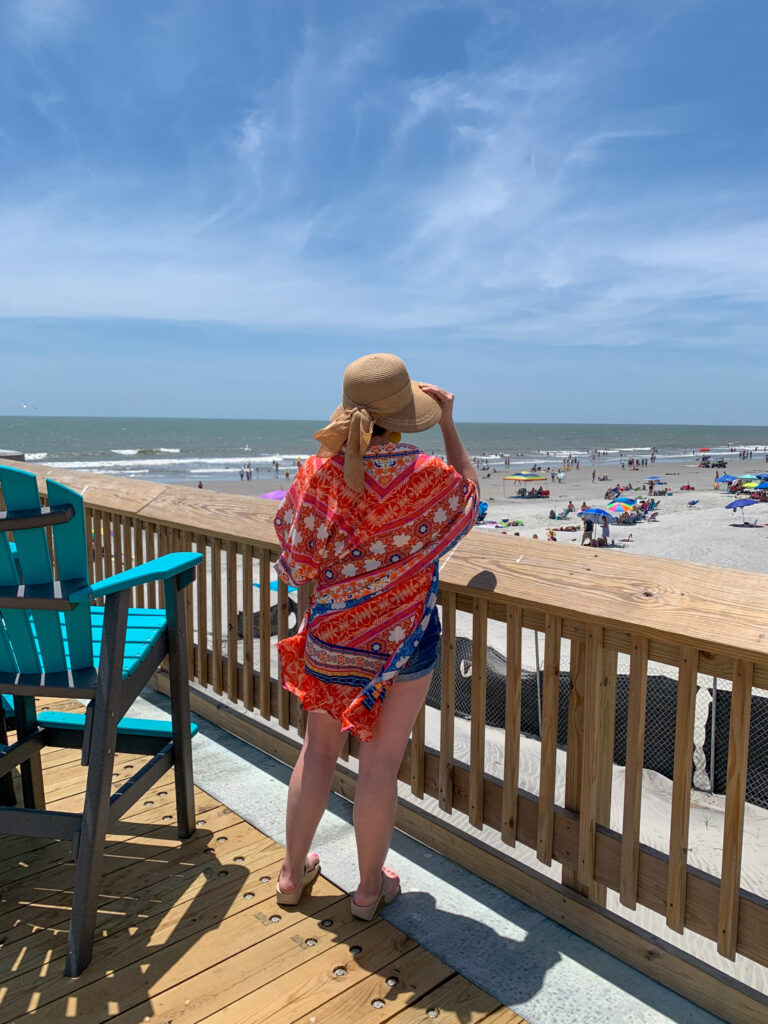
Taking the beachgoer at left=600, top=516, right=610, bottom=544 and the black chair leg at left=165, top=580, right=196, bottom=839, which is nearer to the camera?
the black chair leg at left=165, top=580, right=196, bottom=839

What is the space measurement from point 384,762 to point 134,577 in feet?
2.45

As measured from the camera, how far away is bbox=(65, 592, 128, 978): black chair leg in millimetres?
1658

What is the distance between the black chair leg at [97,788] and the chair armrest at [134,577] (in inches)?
2.0

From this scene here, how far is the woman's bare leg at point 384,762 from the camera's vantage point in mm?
1720

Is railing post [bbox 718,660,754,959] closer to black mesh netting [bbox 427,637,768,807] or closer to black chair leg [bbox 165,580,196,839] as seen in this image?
black chair leg [bbox 165,580,196,839]

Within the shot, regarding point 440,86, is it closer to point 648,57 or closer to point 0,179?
point 648,57

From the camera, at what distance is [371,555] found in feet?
5.53

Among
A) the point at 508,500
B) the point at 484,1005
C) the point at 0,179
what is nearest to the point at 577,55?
the point at 0,179

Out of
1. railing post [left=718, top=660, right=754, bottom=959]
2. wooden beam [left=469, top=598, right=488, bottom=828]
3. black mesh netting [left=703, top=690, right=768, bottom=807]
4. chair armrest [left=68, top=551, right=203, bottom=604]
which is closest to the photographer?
railing post [left=718, top=660, right=754, bottom=959]

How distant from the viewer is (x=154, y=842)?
7.31ft

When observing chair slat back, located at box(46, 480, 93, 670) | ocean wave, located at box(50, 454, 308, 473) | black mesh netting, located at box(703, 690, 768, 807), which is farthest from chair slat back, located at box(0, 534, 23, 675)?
ocean wave, located at box(50, 454, 308, 473)

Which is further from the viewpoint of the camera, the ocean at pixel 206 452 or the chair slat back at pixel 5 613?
the ocean at pixel 206 452

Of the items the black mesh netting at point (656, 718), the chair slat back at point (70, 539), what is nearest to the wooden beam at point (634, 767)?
the chair slat back at point (70, 539)

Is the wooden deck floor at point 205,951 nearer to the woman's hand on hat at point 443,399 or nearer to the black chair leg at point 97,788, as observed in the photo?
the black chair leg at point 97,788
